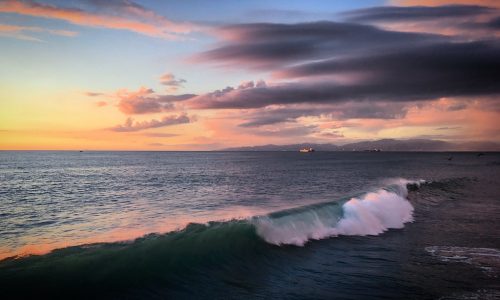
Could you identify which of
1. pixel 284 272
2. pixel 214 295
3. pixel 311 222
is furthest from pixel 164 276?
pixel 311 222

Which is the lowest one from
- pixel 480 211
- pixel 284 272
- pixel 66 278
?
→ pixel 480 211

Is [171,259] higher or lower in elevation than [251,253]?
higher

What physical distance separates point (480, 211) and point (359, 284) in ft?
61.2

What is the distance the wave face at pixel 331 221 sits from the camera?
51.0 feet

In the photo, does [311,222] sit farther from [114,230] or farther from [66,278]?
[66,278]

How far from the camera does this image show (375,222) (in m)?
19.0

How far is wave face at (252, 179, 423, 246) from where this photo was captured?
15539 millimetres

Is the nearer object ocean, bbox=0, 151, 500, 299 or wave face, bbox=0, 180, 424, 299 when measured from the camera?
wave face, bbox=0, 180, 424, 299

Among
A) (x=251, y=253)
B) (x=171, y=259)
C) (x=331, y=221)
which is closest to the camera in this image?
(x=171, y=259)

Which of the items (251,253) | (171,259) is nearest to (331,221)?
(251,253)

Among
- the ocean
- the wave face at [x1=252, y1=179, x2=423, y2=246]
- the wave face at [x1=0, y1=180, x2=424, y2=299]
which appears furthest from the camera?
the wave face at [x1=252, y1=179, x2=423, y2=246]

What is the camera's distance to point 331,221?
18375 mm

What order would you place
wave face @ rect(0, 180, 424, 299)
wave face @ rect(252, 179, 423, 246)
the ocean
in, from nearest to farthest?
wave face @ rect(0, 180, 424, 299), the ocean, wave face @ rect(252, 179, 423, 246)

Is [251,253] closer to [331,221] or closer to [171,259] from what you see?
[171,259]
